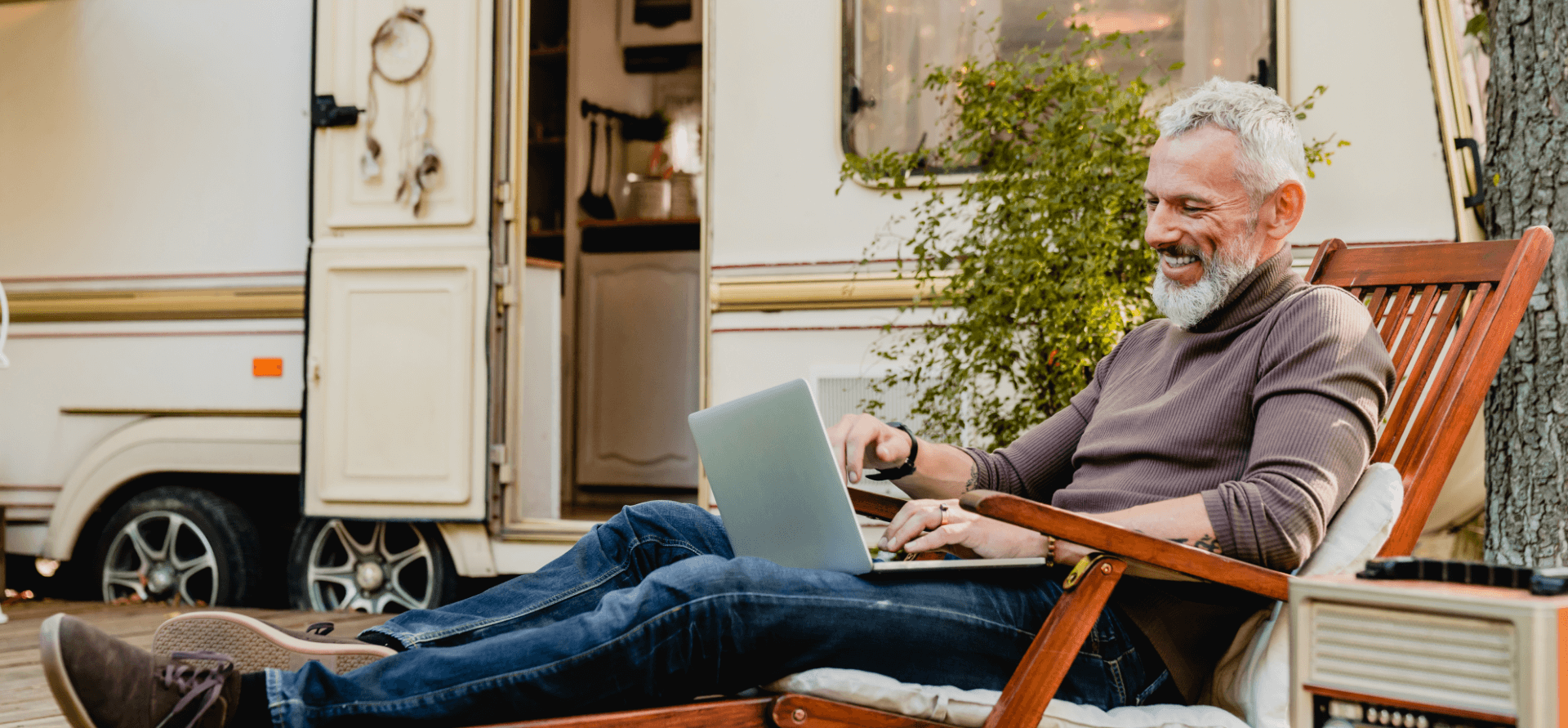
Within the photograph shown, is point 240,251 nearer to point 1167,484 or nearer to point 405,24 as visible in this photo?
point 405,24

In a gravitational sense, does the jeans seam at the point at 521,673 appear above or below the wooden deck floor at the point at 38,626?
above

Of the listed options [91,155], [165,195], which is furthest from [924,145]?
[91,155]

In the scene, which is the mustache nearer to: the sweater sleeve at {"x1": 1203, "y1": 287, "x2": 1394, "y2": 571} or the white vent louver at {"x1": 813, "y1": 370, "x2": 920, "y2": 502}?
the sweater sleeve at {"x1": 1203, "y1": 287, "x2": 1394, "y2": 571}

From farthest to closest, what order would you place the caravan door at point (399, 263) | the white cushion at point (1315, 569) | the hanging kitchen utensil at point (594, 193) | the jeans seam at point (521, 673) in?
the hanging kitchen utensil at point (594, 193) → the caravan door at point (399, 263) → the white cushion at point (1315, 569) → the jeans seam at point (521, 673)

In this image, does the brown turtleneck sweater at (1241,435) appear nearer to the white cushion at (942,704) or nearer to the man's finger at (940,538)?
the white cushion at (942,704)

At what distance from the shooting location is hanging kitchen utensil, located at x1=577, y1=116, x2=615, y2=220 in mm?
4965

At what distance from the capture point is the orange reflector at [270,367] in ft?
12.2

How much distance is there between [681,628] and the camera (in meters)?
1.33

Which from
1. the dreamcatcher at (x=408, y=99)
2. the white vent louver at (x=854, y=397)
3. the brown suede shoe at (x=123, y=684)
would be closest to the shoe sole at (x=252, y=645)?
the brown suede shoe at (x=123, y=684)

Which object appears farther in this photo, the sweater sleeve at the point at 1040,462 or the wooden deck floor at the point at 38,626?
the wooden deck floor at the point at 38,626

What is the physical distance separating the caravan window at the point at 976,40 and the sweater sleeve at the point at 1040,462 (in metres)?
1.32

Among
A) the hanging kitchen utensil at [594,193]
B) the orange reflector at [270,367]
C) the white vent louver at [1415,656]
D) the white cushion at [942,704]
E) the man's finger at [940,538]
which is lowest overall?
the white cushion at [942,704]

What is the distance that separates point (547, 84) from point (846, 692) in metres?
4.03

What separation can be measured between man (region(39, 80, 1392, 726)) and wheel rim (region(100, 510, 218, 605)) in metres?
2.58
